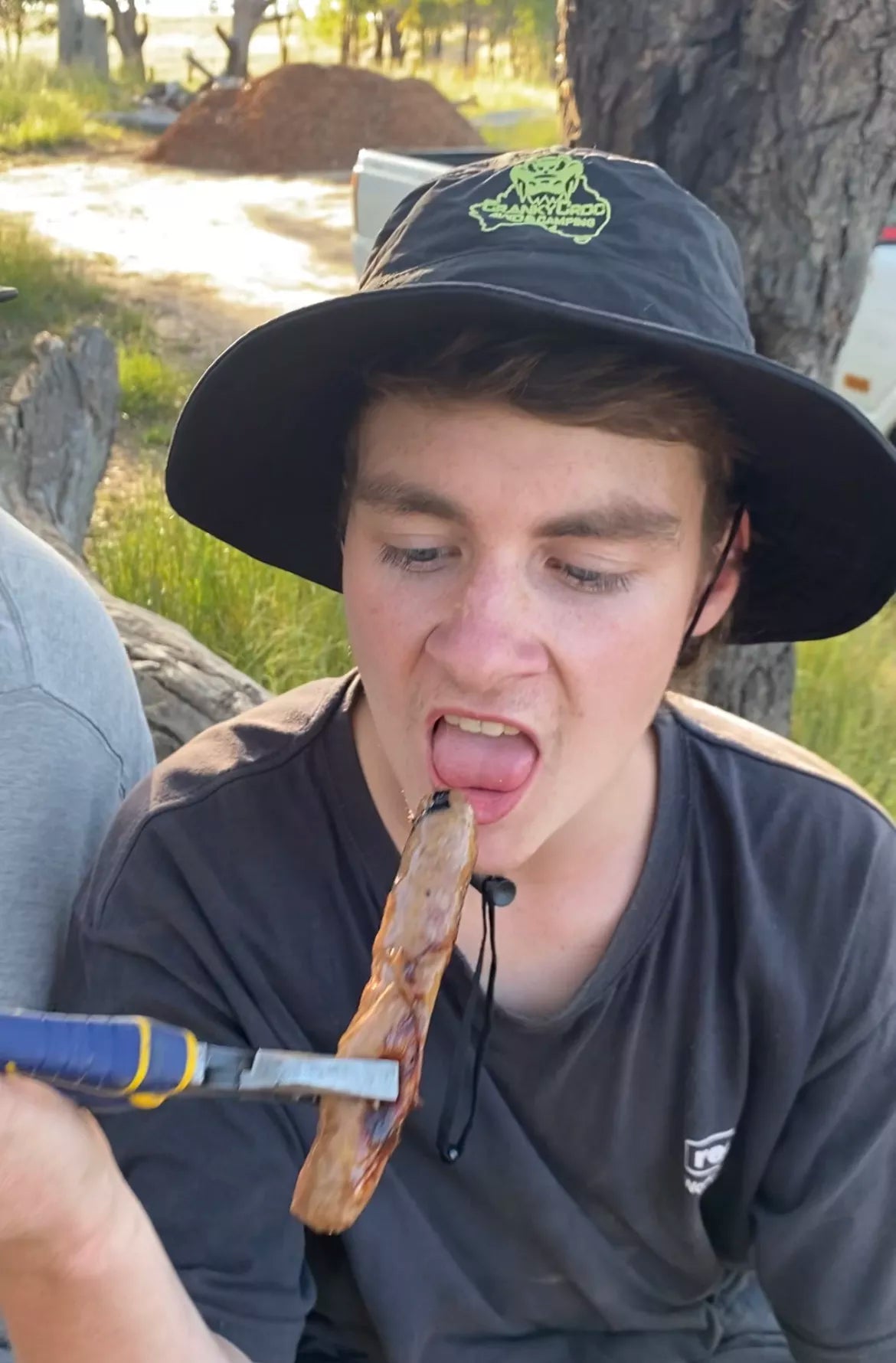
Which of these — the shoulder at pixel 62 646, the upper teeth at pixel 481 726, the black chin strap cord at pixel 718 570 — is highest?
the black chin strap cord at pixel 718 570

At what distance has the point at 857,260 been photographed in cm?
304

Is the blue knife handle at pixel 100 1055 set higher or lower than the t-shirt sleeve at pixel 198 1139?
higher

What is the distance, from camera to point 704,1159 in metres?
1.70

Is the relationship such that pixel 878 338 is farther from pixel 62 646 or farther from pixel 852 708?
pixel 62 646

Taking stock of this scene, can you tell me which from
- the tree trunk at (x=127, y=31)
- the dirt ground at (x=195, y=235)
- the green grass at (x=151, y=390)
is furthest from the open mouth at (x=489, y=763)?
the tree trunk at (x=127, y=31)

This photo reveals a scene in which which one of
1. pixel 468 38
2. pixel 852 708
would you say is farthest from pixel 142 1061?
pixel 468 38

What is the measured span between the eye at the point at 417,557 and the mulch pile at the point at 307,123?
66.8ft

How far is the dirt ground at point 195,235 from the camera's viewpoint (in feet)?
36.4

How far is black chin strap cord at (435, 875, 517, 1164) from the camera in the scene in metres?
1.56

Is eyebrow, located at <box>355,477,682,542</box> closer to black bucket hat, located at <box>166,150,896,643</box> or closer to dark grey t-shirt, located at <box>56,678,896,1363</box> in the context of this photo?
black bucket hat, located at <box>166,150,896,643</box>

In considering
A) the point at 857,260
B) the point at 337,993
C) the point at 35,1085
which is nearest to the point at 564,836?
the point at 337,993

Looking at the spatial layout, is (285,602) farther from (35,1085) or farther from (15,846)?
(35,1085)

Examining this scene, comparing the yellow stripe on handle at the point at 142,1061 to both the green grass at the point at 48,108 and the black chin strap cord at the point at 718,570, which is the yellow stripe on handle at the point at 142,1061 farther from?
the green grass at the point at 48,108

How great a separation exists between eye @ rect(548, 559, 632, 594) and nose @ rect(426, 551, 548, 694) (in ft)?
0.17
